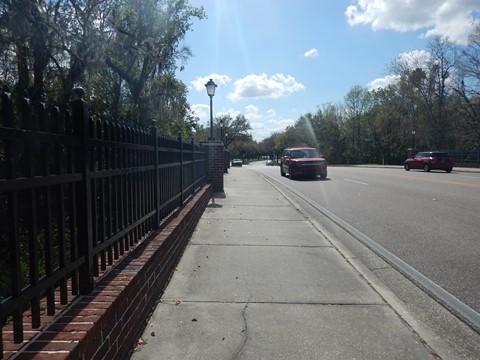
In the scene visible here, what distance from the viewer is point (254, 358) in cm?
330

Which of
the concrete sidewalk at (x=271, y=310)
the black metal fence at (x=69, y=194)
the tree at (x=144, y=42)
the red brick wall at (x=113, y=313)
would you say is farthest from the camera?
the tree at (x=144, y=42)

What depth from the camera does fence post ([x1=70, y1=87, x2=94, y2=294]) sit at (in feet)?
9.98

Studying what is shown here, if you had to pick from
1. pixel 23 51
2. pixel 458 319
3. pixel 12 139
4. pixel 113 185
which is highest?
pixel 23 51

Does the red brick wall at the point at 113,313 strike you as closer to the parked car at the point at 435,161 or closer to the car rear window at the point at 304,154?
the car rear window at the point at 304,154

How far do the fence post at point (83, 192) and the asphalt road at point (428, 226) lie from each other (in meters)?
3.79

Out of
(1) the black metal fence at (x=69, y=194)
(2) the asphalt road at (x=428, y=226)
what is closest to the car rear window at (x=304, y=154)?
(2) the asphalt road at (x=428, y=226)

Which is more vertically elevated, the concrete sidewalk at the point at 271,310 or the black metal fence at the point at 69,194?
the black metal fence at the point at 69,194

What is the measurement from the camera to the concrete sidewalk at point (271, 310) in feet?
11.3

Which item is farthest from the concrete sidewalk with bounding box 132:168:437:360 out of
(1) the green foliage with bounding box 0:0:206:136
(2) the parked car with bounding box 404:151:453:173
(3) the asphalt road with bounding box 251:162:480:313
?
(2) the parked car with bounding box 404:151:453:173

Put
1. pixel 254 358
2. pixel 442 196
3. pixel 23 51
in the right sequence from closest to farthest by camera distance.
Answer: pixel 254 358, pixel 442 196, pixel 23 51

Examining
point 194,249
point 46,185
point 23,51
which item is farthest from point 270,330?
point 23,51

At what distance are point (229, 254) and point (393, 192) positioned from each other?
1121 centimetres

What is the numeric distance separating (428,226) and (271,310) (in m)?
5.93

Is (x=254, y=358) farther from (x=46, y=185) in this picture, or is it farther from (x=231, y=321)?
(x=46, y=185)
